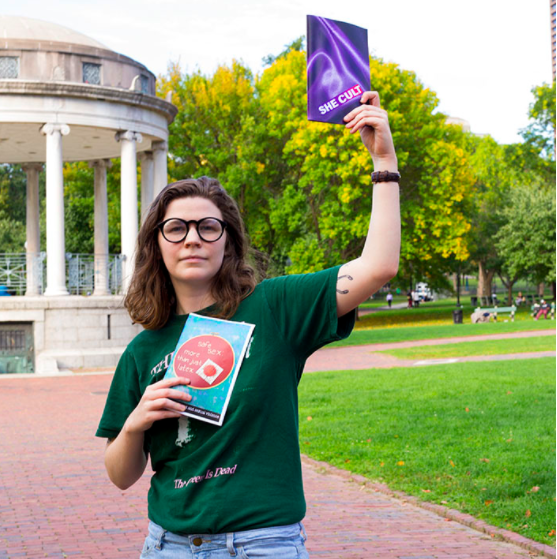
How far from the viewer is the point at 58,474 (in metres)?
8.92

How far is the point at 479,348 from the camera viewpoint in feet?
77.6

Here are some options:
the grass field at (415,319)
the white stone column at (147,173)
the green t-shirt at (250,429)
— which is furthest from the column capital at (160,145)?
the green t-shirt at (250,429)

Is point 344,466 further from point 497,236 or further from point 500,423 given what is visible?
point 497,236

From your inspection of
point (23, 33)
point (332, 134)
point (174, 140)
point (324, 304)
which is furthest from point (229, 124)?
point (324, 304)

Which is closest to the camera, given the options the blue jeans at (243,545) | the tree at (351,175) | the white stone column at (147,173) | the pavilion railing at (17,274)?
the blue jeans at (243,545)

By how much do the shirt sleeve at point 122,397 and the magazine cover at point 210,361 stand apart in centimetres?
22

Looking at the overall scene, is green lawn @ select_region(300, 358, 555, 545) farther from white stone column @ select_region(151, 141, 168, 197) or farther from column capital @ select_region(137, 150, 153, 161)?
column capital @ select_region(137, 150, 153, 161)

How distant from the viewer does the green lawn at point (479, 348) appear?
73.8ft

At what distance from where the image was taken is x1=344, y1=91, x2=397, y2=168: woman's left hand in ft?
8.24

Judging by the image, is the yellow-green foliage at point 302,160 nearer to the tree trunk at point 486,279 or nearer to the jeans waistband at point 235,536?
the tree trunk at point 486,279

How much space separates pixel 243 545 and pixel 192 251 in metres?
0.91

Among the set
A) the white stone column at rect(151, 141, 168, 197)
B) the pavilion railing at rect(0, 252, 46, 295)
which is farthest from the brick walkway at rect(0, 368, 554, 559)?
the white stone column at rect(151, 141, 168, 197)

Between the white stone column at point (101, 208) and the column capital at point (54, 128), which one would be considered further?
the white stone column at point (101, 208)

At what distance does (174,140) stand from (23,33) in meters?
14.2
